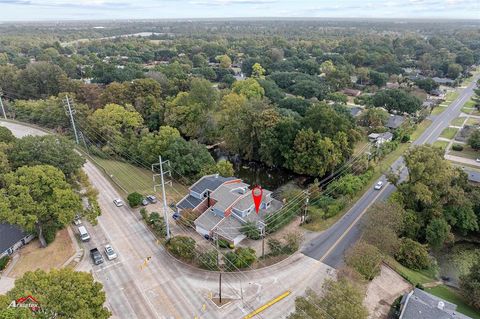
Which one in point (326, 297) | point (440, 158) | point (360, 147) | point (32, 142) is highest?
point (32, 142)

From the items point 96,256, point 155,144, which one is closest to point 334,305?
point 96,256

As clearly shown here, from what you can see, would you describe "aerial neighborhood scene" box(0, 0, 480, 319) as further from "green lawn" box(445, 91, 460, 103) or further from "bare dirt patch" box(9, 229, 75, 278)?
"green lawn" box(445, 91, 460, 103)

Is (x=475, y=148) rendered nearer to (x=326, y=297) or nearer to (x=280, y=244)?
(x=280, y=244)

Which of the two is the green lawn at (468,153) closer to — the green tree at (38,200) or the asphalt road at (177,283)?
the asphalt road at (177,283)

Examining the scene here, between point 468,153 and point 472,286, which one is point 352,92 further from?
point 472,286

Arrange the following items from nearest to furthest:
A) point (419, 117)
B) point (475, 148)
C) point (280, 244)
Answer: point (280, 244) → point (475, 148) → point (419, 117)

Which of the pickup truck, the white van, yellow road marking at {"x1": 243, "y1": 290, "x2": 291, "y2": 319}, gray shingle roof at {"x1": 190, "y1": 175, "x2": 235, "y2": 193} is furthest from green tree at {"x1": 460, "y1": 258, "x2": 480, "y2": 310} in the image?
the white van

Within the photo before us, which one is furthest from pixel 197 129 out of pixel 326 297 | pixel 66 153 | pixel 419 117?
pixel 419 117
